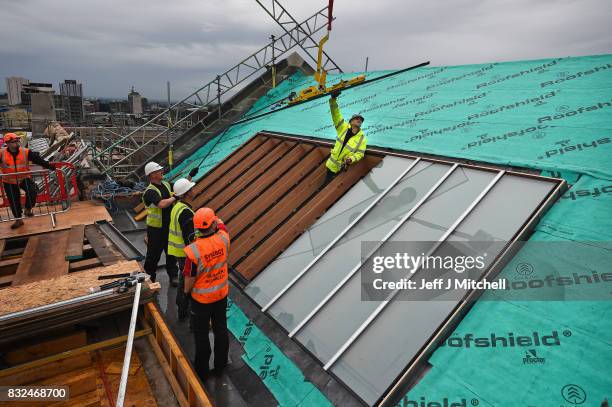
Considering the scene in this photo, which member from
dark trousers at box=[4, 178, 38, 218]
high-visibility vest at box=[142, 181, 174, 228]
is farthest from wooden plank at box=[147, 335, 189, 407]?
dark trousers at box=[4, 178, 38, 218]

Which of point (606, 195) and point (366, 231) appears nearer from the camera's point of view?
point (606, 195)

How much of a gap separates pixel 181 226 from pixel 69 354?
6.91 ft

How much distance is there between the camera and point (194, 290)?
4391 mm

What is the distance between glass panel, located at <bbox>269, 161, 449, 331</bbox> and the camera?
5.10m

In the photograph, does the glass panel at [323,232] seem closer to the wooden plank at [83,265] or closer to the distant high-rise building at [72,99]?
the wooden plank at [83,265]

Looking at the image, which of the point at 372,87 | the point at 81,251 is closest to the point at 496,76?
the point at 372,87

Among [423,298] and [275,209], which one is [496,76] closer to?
[275,209]

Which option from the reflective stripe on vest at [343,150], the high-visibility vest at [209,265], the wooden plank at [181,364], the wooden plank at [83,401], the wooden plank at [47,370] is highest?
the reflective stripe on vest at [343,150]

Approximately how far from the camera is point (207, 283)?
14.2 feet

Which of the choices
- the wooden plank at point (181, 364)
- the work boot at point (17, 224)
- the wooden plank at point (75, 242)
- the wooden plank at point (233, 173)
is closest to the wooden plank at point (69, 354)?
the wooden plank at point (181, 364)

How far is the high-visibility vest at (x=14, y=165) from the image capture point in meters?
6.61

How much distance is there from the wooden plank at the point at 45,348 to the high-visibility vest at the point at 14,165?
4122 millimetres

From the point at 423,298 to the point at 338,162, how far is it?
3.64 m

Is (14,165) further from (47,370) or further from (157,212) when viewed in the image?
(47,370)
